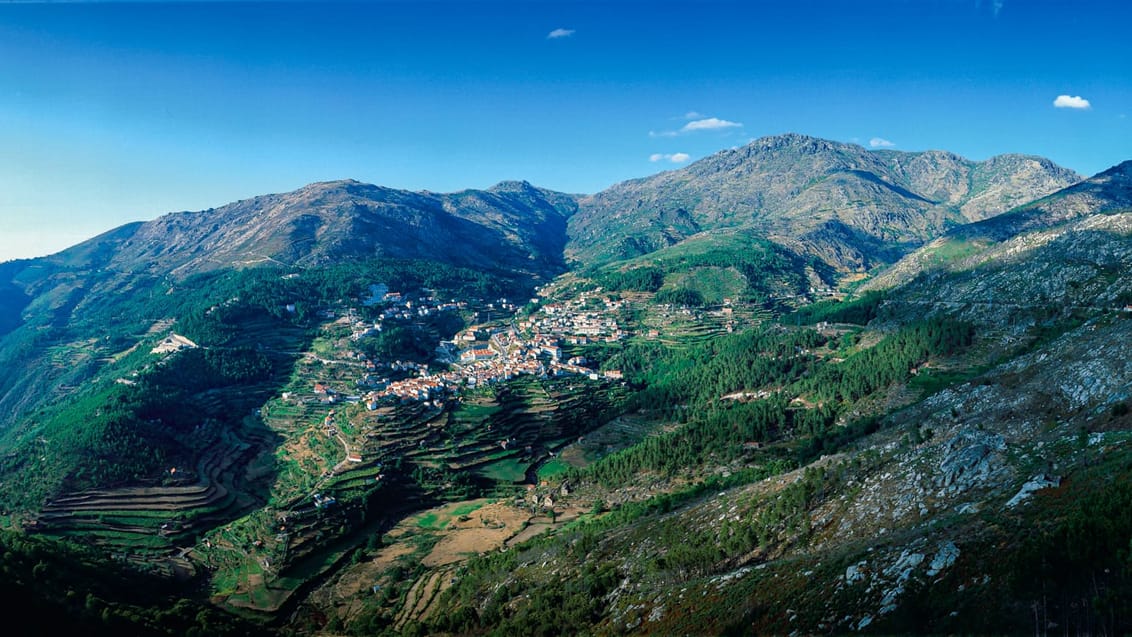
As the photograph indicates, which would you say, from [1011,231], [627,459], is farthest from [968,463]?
[1011,231]

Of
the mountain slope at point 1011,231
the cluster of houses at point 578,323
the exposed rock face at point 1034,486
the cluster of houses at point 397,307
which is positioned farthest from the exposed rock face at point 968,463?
the cluster of houses at point 397,307

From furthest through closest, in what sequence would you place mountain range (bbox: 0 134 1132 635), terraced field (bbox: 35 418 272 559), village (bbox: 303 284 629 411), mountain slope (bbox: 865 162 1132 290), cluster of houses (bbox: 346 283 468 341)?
1. cluster of houses (bbox: 346 283 468 341)
2. mountain slope (bbox: 865 162 1132 290)
3. village (bbox: 303 284 629 411)
4. terraced field (bbox: 35 418 272 559)
5. mountain range (bbox: 0 134 1132 635)

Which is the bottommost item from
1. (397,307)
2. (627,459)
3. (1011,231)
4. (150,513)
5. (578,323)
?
(627,459)

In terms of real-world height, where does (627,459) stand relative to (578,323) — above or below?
below

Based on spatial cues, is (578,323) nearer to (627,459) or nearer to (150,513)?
(627,459)

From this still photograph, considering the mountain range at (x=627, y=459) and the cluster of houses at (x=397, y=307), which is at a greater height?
the cluster of houses at (x=397, y=307)

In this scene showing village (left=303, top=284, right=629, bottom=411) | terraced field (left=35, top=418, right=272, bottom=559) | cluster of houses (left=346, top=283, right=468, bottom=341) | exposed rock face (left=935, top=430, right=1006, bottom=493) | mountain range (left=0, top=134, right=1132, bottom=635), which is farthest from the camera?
cluster of houses (left=346, top=283, right=468, bottom=341)

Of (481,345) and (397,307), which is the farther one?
(397,307)

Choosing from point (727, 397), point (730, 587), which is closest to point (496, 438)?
point (727, 397)

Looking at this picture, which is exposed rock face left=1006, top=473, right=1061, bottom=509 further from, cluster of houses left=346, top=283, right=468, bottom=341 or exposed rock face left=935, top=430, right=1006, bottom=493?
cluster of houses left=346, top=283, right=468, bottom=341

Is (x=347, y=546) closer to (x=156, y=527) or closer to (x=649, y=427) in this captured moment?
(x=156, y=527)

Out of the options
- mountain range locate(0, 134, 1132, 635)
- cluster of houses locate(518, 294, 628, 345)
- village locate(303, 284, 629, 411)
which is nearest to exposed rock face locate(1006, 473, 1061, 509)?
mountain range locate(0, 134, 1132, 635)

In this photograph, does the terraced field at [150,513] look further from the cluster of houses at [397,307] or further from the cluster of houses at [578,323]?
the cluster of houses at [578,323]
